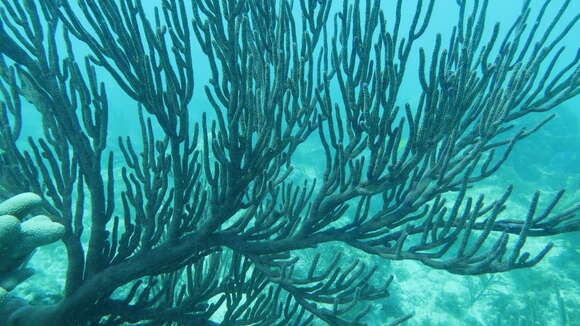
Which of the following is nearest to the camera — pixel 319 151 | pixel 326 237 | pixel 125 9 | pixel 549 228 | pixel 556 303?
pixel 125 9

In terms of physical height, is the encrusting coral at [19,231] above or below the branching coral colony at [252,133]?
below

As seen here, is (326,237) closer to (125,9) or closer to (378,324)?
A: (125,9)

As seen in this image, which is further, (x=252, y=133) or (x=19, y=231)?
(x=252, y=133)

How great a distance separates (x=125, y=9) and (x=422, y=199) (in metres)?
2.24

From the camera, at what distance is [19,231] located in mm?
2008

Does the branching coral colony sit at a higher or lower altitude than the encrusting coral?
higher

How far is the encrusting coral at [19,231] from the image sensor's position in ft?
6.38

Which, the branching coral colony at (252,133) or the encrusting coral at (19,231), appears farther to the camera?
the branching coral colony at (252,133)

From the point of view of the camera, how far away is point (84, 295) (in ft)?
8.13

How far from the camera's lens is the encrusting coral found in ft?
6.38

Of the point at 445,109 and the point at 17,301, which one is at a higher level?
the point at 445,109

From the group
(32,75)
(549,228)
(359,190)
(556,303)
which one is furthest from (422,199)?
(556,303)

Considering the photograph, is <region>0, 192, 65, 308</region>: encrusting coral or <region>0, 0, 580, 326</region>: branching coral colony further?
<region>0, 0, 580, 326</region>: branching coral colony

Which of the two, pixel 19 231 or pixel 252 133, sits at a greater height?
pixel 252 133
